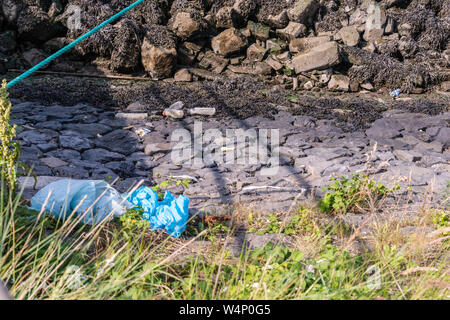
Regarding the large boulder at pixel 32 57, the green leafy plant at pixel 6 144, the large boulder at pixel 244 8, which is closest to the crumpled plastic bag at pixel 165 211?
the green leafy plant at pixel 6 144

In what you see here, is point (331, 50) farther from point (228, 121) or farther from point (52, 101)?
point (52, 101)

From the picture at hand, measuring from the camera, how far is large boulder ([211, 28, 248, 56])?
32.8ft

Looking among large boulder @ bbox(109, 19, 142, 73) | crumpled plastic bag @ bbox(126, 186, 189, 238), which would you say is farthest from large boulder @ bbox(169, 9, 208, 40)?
crumpled plastic bag @ bbox(126, 186, 189, 238)

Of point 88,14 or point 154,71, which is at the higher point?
point 88,14

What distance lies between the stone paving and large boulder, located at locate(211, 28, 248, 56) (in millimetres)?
3283

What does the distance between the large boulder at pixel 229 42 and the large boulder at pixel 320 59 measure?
145 cm

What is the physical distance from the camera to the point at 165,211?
3.26m

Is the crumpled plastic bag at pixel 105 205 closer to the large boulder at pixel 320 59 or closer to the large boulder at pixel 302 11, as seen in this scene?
the large boulder at pixel 320 59

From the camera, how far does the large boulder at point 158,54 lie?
9.11 m

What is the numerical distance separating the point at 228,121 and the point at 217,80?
2.39 meters

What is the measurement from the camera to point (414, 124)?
707 cm

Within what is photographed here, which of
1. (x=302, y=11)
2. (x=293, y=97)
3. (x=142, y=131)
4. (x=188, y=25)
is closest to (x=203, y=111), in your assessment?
(x=142, y=131)

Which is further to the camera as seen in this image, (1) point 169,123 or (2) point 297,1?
(2) point 297,1
